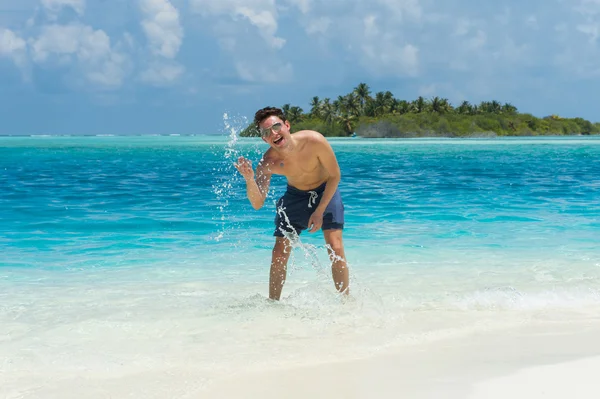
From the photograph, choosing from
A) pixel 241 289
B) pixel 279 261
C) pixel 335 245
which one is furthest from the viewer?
pixel 241 289

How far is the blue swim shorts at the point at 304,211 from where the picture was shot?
532 cm

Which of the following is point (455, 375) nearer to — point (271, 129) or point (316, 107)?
point (271, 129)

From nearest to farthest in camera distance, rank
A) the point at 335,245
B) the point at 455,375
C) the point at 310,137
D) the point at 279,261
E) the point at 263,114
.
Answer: the point at 455,375 < the point at 263,114 < the point at 310,137 < the point at 335,245 < the point at 279,261

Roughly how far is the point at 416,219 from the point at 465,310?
650cm

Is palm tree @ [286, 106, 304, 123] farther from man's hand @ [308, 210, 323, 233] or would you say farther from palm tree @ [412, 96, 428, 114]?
man's hand @ [308, 210, 323, 233]

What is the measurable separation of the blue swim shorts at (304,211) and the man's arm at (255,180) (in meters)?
0.31

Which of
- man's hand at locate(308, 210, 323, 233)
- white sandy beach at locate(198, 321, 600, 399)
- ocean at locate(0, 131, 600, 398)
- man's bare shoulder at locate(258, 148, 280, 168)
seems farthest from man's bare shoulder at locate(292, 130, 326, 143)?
white sandy beach at locate(198, 321, 600, 399)

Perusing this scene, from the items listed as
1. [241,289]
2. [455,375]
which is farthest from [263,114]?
[455,375]

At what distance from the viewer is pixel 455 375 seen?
3.80 meters

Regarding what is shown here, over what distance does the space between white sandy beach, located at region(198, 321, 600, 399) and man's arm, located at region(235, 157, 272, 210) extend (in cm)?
153

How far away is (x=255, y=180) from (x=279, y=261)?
2.44 feet

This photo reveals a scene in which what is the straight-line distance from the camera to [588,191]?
59.0 feet

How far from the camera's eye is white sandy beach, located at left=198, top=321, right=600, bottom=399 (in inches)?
140

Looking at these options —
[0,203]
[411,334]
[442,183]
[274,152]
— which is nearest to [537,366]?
[411,334]
